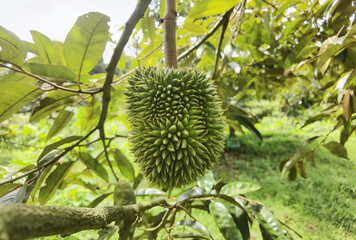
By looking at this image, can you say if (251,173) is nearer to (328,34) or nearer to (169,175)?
(328,34)

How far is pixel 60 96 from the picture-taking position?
1.06 metres

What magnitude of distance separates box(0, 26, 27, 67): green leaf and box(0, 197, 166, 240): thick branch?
27.2 inches

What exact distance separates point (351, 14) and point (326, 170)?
319 centimetres

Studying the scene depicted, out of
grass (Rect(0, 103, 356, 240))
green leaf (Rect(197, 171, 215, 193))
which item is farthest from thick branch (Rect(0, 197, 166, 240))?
grass (Rect(0, 103, 356, 240))

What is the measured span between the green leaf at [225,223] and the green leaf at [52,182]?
0.78 metres

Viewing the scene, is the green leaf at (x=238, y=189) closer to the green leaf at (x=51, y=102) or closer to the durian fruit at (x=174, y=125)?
the durian fruit at (x=174, y=125)

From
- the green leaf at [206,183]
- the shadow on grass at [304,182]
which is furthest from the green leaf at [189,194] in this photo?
the shadow on grass at [304,182]

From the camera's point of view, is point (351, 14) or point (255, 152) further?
point (255, 152)

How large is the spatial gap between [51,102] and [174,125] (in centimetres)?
62

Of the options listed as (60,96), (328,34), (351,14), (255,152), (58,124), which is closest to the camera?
(60,96)

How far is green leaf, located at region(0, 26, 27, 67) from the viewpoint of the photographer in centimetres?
79

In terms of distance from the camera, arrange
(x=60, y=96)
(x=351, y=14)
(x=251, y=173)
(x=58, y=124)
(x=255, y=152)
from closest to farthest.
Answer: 1. (x=60, y=96)
2. (x=351, y=14)
3. (x=58, y=124)
4. (x=251, y=173)
5. (x=255, y=152)

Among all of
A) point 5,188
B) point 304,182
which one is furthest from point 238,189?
point 304,182

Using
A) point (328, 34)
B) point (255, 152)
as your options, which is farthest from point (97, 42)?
point (255, 152)
